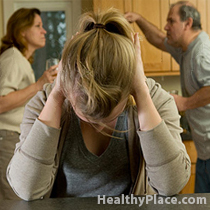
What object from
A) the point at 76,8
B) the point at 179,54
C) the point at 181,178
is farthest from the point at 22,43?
the point at 181,178

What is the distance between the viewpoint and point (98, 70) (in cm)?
37

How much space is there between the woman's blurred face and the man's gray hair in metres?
0.38

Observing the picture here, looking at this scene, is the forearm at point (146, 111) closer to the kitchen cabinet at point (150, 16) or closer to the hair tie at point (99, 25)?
the hair tie at point (99, 25)

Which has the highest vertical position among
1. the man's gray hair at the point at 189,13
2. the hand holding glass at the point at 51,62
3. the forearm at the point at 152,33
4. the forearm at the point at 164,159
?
the man's gray hair at the point at 189,13

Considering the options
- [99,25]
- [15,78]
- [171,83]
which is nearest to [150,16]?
[171,83]

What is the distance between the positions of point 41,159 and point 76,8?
65 cm

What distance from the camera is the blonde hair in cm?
37

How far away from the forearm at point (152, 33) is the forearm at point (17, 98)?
1.12ft

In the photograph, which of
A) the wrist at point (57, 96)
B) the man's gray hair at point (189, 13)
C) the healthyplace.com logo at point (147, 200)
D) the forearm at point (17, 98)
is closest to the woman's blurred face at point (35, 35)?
the forearm at point (17, 98)

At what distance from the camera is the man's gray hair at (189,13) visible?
949 millimetres

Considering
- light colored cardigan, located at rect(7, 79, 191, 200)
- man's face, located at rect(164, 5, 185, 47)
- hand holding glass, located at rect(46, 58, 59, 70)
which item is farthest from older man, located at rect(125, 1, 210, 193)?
light colored cardigan, located at rect(7, 79, 191, 200)

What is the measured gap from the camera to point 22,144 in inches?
16.8

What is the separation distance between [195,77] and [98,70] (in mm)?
550

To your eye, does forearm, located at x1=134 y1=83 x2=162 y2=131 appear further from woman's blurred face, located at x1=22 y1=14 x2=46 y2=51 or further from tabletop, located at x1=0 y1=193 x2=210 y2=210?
woman's blurred face, located at x1=22 y1=14 x2=46 y2=51
